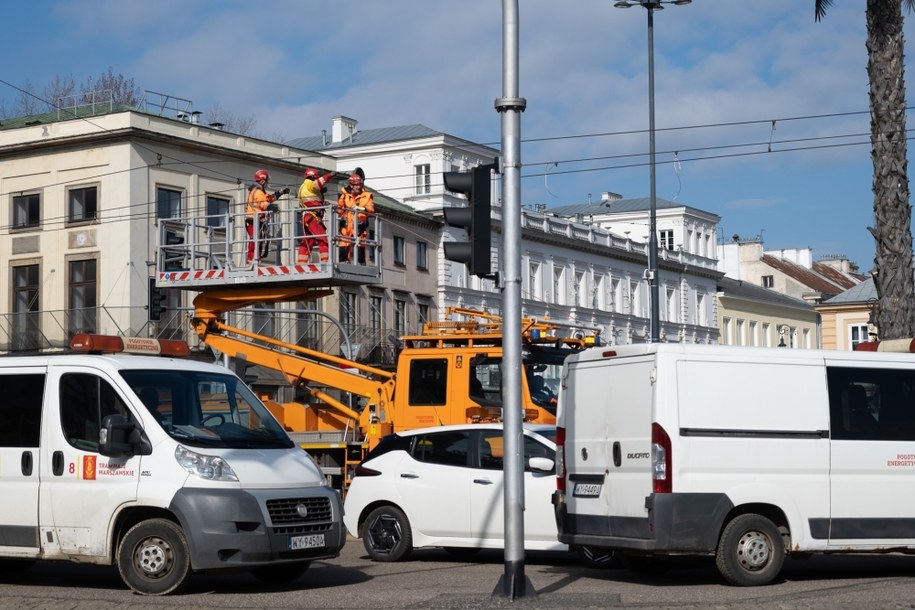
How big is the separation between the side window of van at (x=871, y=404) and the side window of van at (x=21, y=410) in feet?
24.4

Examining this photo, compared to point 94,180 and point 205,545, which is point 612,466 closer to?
point 205,545

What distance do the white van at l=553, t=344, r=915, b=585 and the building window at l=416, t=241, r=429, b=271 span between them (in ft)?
155

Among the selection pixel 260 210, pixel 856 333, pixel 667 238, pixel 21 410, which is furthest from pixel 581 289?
pixel 21 410

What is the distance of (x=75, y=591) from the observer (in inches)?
520

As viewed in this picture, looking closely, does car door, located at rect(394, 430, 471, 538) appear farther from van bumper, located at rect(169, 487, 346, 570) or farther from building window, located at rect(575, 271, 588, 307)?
building window, located at rect(575, 271, 588, 307)

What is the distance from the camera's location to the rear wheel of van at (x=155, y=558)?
41.1ft

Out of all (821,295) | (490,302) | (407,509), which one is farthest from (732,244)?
(407,509)

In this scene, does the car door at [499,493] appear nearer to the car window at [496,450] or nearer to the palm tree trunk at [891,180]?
the car window at [496,450]

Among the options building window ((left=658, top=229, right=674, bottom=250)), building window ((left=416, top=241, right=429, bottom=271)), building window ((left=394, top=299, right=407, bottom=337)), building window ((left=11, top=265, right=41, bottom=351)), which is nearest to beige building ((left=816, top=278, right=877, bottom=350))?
building window ((left=658, top=229, right=674, bottom=250))

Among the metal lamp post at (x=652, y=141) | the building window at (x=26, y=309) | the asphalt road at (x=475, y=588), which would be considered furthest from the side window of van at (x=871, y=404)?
the building window at (x=26, y=309)

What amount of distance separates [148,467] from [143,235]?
3592 cm

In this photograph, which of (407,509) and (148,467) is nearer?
(148,467)

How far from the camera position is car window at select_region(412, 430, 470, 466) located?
16.2 metres

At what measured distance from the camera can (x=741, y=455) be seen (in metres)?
12.9
